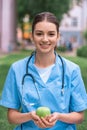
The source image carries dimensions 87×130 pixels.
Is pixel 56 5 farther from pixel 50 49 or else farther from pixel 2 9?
pixel 50 49

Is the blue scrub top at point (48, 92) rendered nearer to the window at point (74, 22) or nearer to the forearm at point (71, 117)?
the forearm at point (71, 117)

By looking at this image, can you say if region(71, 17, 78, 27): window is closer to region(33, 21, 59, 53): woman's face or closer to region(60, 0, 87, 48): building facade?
region(60, 0, 87, 48): building facade

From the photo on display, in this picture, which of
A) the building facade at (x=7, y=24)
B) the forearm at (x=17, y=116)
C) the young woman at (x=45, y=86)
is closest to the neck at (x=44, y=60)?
the young woman at (x=45, y=86)

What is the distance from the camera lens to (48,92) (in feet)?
9.27

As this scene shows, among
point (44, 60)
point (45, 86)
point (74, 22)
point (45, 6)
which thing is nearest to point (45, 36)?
point (44, 60)

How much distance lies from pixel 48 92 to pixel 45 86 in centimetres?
5

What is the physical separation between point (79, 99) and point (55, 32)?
0.50 meters

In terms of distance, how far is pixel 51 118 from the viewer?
2.64 m

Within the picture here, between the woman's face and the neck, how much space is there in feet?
0.16

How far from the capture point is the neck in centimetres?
291

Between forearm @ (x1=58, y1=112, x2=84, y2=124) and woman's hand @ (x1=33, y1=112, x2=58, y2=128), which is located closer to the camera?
woman's hand @ (x1=33, y1=112, x2=58, y2=128)

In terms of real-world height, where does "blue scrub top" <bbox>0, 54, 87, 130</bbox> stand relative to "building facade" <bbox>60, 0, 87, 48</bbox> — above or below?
above

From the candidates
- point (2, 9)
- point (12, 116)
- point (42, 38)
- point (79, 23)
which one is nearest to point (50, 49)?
point (42, 38)

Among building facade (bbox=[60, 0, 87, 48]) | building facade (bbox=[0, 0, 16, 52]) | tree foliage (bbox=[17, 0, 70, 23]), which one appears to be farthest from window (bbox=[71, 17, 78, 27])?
building facade (bbox=[0, 0, 16, 52])
